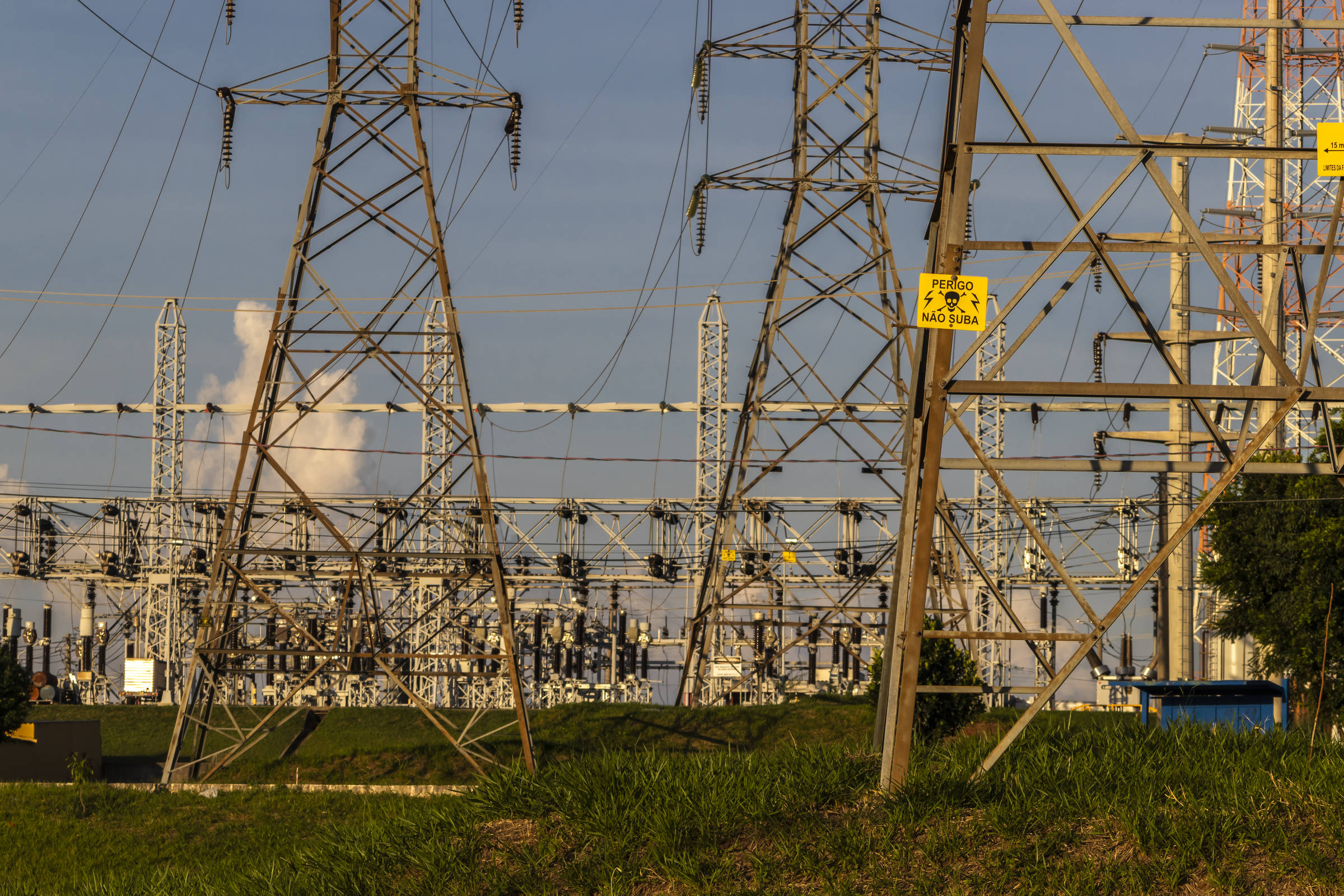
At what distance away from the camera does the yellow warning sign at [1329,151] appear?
1085 cm

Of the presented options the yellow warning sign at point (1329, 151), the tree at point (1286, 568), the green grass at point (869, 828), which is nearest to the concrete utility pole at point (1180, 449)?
the tree at point (1286, 568)

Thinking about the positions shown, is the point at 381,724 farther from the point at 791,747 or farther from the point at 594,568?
the point at 594,568

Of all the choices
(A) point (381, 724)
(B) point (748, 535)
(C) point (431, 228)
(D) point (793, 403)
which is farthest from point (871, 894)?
(B) point (748, 535)

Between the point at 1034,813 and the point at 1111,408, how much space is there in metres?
42.3

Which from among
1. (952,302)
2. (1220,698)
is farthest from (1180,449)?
(952,302)

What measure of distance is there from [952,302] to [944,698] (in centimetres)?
1023

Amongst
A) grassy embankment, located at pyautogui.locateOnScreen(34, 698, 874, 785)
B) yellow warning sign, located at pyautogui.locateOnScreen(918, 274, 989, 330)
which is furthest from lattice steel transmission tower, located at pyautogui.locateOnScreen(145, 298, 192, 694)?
yellow warning sign, located at pyautogui.locateOnScreen(918, 274, 989, 330)

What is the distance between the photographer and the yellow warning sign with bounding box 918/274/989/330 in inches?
403

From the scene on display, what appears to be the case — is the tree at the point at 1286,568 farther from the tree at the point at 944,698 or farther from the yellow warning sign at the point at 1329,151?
the yellow warning sign at the point at 1329,151

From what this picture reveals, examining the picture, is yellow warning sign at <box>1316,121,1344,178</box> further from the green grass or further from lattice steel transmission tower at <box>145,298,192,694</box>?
lattice steel transmission tower at <box>145,298,192,694</box>

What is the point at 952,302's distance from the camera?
10234 mm

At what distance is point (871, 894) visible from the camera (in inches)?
337

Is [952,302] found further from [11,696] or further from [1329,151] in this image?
[11,696]

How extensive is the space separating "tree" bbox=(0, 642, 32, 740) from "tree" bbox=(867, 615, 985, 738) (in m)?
15.7
